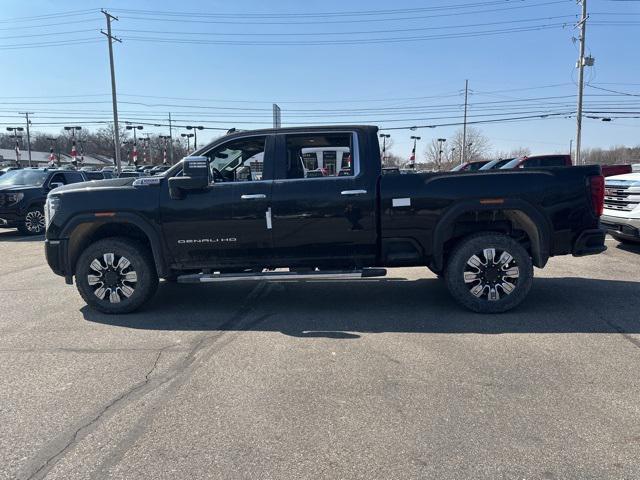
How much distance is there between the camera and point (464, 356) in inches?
166

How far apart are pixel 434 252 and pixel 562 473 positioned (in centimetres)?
304

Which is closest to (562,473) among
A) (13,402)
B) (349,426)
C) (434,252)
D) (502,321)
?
(349,426)

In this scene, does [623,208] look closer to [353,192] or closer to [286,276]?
[353,192]

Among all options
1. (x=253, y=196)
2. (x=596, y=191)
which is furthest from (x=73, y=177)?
(x=596, y=191)

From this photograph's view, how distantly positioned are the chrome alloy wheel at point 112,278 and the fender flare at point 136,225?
1.14 ft

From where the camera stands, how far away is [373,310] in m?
5.68

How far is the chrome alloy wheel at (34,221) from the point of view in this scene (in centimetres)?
1320


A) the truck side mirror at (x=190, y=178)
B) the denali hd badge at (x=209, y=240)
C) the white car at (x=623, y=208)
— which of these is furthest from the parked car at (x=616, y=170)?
the truck side mirror at (x=190, y=178)

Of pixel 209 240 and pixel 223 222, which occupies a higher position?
pixel 223 222

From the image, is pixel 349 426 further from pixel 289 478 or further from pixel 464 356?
pixel 464 356

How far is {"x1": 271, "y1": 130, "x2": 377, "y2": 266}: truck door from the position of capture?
17.6 feet

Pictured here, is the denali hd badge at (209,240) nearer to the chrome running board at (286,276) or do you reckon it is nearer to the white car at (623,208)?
the chrome running board at (286,276)

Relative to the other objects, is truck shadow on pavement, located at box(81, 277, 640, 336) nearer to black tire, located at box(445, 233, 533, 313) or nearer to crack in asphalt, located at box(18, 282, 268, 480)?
black tire, located at box(445, 233, 533, 313)

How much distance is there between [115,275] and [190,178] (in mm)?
1542
